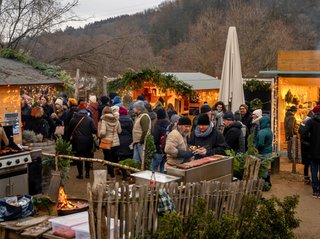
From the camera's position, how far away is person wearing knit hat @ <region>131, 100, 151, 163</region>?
10.6m

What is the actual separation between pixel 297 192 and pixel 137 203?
21.3 feet

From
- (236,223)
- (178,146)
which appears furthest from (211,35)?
(236,223)

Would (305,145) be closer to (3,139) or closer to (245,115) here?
(245,115)

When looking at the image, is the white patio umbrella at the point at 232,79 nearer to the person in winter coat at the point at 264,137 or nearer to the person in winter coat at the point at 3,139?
the person in winter coat at the point at 264,137

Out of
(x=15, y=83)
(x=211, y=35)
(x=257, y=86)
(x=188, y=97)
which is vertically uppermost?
(x=211, y=35)

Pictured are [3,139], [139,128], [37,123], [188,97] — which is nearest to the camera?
[3,139]

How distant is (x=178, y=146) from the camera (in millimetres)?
7980

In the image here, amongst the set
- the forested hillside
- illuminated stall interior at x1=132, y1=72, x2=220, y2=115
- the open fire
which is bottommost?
the open fire

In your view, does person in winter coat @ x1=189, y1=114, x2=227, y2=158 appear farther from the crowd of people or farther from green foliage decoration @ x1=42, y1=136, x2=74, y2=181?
green foliage decoration @ x1=42, y1=136, x2=74, y2=181

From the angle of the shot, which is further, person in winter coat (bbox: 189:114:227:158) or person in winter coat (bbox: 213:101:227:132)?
person in winter coat (bbox: 213:101:227:132)

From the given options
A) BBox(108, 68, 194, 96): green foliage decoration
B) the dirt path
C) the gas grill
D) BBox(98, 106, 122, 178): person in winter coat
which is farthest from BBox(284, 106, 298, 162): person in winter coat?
the gas grill

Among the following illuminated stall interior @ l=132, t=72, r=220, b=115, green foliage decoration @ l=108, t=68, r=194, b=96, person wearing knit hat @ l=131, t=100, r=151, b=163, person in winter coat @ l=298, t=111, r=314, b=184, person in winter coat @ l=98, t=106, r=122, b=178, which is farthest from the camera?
illuminated stall interior @ l=132, t=72, r=220, b=115

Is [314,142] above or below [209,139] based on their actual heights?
below

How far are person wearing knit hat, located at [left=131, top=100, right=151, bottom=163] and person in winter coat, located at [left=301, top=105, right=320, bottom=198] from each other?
3.42m
